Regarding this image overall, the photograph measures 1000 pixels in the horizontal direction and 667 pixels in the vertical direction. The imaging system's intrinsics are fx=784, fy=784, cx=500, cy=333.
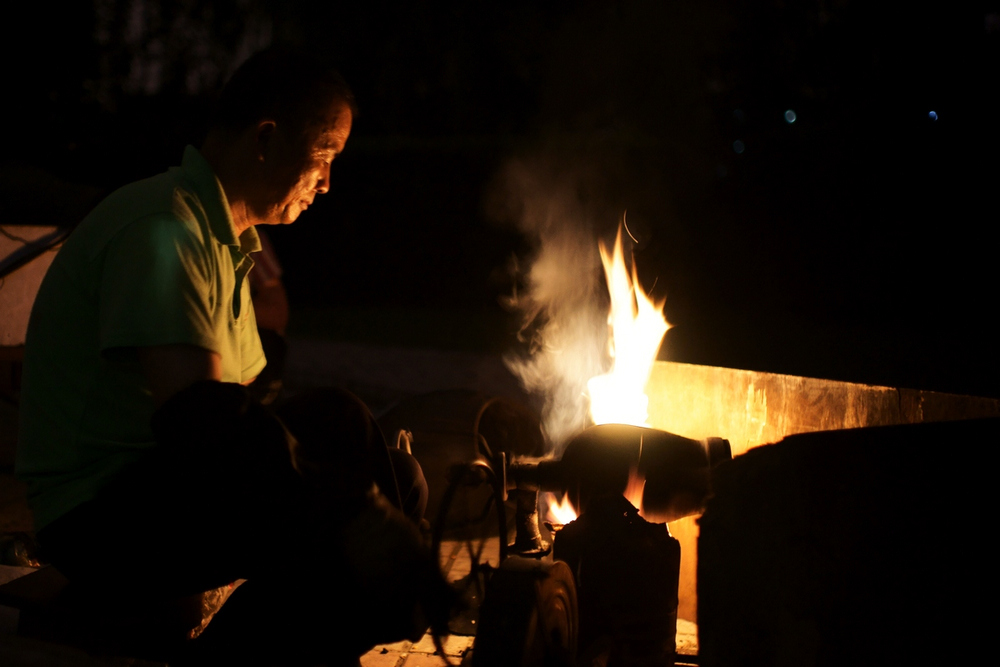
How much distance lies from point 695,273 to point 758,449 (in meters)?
7.92

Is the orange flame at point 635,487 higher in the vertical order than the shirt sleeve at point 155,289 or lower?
lower

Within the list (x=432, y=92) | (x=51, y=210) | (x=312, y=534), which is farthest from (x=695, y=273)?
(x=312, y=534)

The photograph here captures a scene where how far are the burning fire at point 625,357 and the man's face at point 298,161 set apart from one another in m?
1.58

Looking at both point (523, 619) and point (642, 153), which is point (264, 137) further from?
point (642, 153)

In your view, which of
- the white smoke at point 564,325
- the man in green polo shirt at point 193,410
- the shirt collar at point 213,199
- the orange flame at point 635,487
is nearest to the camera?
the man in green polo shirt at point 193,410

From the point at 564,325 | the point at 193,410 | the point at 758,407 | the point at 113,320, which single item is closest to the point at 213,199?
the point at 113,320

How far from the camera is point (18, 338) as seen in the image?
5.49 m

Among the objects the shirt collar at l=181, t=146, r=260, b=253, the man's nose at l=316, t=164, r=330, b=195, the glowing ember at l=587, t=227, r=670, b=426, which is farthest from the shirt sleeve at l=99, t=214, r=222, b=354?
the glowing ember at l=587, t=227, r=670, b=426

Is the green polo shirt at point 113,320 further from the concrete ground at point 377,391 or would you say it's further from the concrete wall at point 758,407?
the concrete wall at point 758,407

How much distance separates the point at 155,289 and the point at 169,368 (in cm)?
15

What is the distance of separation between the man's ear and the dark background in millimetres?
5001

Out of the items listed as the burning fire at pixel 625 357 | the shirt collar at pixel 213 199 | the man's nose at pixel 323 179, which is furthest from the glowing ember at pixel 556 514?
the shirt collar at pixel 213 199

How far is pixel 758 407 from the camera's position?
2.98 meters

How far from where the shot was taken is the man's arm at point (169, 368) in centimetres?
147
